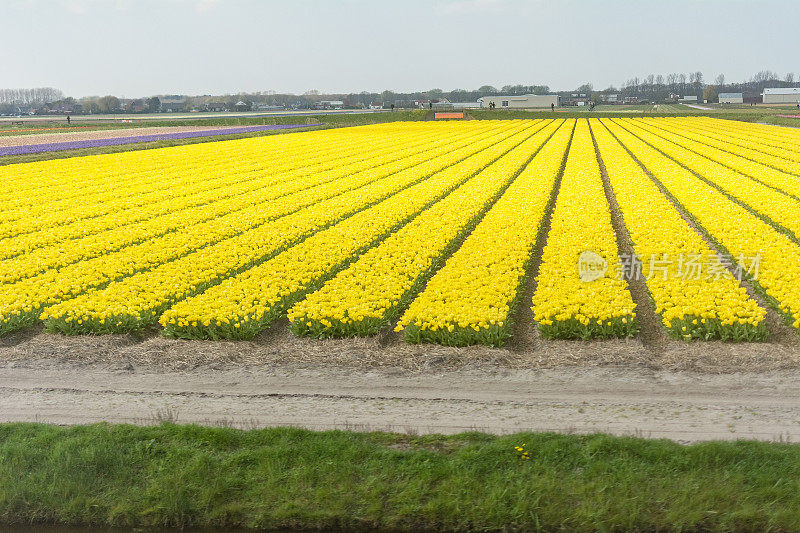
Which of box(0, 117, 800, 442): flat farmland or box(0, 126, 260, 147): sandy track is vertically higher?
box(0, 126, 260, 147): sandy track

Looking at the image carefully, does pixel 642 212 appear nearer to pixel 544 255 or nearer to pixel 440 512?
pixel 544 255

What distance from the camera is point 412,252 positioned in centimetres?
1367

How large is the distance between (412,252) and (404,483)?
25.6 feet

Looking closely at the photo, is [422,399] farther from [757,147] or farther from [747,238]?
[757,147]

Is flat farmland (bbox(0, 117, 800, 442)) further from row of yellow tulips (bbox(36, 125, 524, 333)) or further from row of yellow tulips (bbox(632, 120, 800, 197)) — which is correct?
row of yellow tulips (bbox(632, 120, 800, 197))

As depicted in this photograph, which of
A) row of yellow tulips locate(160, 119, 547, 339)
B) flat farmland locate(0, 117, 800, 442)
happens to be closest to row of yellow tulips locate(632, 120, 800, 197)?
flat farmland locate(0, 117, 800, 442)

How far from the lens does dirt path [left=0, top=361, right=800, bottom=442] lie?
7.36m

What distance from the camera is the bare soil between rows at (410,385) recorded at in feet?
24.5

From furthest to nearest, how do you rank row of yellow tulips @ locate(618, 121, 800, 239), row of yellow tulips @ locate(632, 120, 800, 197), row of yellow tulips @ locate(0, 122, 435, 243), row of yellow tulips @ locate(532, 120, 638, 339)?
row of yellow tulips @ locate(632, 120, 800, 197) < row of yellow tulips @ locate(0, 122, 435, 243) < row of yellow tulips @ locate(618, 121, 800, 239) < row of yellow tulips @ locate(532, 120, 638, 339)

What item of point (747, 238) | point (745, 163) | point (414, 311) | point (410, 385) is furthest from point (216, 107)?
point (410, 385)

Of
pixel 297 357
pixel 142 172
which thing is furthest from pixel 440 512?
pixel 142 172

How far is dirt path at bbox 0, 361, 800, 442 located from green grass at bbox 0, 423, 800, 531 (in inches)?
22.3

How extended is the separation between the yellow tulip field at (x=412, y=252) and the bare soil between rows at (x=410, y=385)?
0.47 meters

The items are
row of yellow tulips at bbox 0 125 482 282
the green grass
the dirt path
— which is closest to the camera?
the green grass
